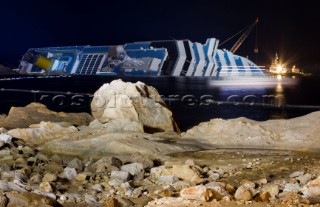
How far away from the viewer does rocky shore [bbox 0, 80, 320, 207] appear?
515cm

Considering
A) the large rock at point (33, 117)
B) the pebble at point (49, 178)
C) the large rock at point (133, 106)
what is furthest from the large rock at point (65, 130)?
the pebble at point (49, 178)

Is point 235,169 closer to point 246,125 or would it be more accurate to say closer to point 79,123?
point 246,125

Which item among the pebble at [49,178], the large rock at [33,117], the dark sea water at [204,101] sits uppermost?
the dark sea water at [204,101]

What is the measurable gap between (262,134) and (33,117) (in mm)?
7965

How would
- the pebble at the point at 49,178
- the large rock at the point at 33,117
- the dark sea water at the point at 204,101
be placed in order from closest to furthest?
1. the pebble at the point at 49,178
2. the large rock at the point at 33,117
3. the dark sea water at the point at 204,101

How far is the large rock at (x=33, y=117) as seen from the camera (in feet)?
41.7

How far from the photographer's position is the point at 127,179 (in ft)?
21.7

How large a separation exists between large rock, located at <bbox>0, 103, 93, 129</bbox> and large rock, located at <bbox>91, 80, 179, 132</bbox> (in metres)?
1.38

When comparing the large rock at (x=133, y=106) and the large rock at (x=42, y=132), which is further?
the large rock at (x=133, y=106)

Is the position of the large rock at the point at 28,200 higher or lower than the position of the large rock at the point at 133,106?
lower

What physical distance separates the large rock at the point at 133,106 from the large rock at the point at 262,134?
1.52 metres

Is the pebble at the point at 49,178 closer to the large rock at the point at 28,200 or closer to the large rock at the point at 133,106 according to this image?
the large rock at the point at 28,200

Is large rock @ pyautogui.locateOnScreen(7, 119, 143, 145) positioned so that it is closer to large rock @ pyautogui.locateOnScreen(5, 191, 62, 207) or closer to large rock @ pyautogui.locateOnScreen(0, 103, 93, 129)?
large rock @ pyautogui.locateOnScreen(0, 103, 93, 129)

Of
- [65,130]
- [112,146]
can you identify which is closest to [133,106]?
[65,130]
